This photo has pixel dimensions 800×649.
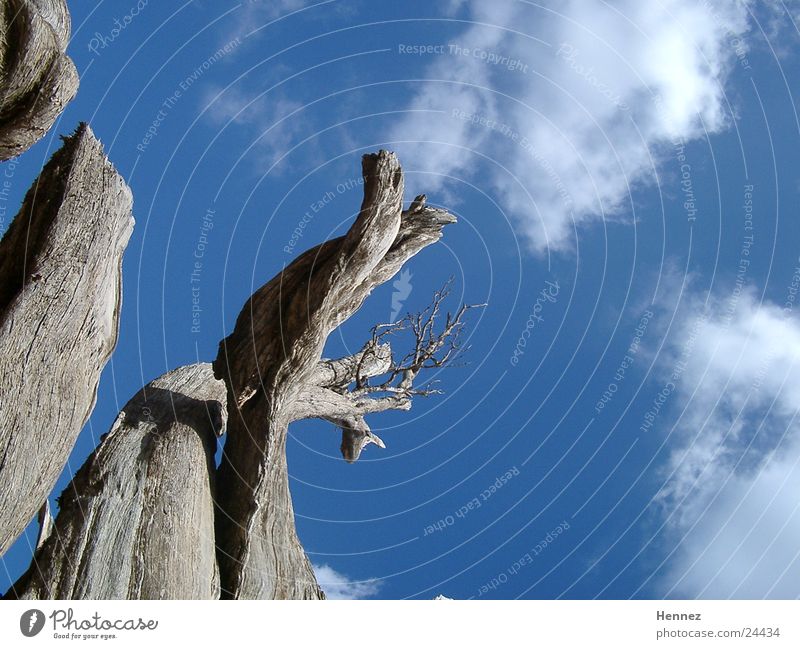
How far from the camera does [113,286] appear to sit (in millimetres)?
4270

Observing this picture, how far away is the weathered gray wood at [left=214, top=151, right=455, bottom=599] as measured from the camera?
4980 millimetres

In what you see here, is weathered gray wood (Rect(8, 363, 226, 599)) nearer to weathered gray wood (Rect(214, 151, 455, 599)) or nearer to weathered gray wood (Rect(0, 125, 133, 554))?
weathered gray wood (Rect(214, 151, 455, 599))

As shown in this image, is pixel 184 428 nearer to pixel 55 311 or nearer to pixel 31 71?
pixel 55 311

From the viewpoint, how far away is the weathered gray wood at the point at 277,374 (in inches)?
196

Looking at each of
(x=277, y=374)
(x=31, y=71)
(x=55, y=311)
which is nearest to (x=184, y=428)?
(x=277, y=374)

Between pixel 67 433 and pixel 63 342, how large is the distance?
540 millimetres

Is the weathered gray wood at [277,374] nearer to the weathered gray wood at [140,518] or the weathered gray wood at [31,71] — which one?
the weathered gray wood at [140,518]

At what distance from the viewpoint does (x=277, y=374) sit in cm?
517

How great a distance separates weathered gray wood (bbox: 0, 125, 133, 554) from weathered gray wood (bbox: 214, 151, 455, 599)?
4.13 feet

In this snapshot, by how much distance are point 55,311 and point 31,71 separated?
137 centimetres

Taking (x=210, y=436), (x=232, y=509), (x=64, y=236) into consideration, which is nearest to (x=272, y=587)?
(x=232, y=509)
